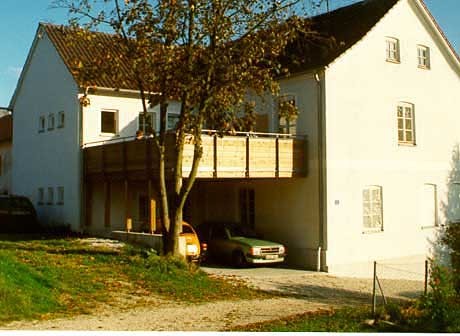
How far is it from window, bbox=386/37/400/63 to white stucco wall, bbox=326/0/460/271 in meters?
0.18

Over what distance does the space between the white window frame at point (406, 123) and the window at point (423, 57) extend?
1836mm

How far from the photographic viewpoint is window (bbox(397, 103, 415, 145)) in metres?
24.1

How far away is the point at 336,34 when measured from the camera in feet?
77.8

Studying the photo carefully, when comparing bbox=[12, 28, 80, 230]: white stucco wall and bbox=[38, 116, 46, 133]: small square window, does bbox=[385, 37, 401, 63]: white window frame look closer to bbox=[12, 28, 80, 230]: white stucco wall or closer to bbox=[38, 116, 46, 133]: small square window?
bbox=[12, 28, 80, 230]: white stucco wall

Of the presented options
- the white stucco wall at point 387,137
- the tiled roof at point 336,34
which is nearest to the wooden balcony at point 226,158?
the white stucco wall at point 387,137

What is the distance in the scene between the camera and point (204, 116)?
17203 mm

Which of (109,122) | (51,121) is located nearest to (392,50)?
(109,122)

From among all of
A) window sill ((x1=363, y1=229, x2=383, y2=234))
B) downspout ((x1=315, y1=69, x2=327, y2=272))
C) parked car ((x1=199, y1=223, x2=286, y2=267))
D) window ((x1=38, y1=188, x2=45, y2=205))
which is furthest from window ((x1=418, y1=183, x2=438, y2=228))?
window ((x1=38, y1=188, x2=45, y2=205))

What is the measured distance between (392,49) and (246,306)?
13.2 metres

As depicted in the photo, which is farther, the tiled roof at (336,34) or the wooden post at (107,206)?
the wooden post at (107,206)

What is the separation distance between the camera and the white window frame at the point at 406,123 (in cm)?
2408

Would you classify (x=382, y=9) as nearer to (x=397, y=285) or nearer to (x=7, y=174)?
(x=397, y=285)

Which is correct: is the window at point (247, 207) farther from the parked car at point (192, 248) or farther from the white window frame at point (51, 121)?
the white window frame at point (51, 121)

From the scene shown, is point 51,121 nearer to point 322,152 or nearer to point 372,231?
point 322,152
